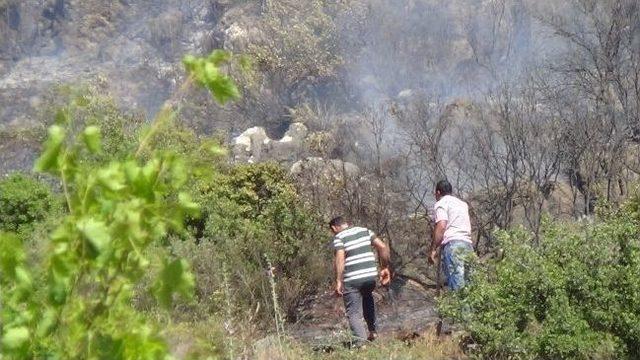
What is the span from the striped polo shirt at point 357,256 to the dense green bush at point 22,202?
29.9ft

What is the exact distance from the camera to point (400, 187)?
16781 millimetres

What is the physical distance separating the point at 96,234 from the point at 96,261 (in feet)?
0.36

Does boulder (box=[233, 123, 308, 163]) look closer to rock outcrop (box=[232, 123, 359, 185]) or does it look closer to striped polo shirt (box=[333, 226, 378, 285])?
rock outcrop (box=[232, 123, 359, 185])

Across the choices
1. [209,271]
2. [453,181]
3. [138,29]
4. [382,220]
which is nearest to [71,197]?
[209,271]

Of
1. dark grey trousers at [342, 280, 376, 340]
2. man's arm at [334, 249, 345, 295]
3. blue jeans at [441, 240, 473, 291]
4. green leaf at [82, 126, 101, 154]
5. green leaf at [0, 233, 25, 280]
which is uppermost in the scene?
green leaf at [82, 126, 101, 154]

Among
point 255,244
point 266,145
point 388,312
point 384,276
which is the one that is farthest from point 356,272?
point 266,145

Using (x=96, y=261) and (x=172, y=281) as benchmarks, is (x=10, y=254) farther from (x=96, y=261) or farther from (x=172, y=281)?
(x=172, y=281)

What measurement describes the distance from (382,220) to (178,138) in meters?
10.0

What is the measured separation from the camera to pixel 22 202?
18.0m

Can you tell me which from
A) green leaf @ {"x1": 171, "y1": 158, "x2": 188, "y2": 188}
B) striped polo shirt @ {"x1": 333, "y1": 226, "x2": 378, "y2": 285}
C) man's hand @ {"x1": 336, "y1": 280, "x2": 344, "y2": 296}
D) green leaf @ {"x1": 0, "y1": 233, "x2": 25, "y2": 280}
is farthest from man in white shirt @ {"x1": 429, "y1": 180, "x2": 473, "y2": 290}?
green leaf @ {"x1": 0, "y1": 233, "x2": 25, "y2": 280}

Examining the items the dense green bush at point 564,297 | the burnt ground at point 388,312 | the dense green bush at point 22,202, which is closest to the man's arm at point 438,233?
the burnt ground at point 388,312

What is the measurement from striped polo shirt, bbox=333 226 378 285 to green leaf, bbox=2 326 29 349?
7436 millimetres

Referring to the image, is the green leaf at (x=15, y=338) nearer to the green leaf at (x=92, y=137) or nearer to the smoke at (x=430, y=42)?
the green leaf at (x=92, y=137)

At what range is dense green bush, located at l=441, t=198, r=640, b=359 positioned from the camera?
Result: 658 centimetres
